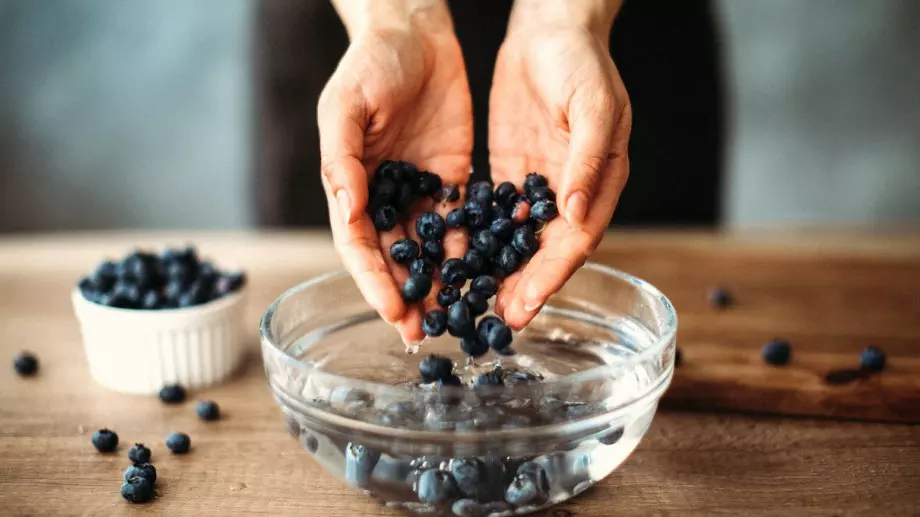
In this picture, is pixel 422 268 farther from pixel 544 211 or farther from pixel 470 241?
pixel 544 211

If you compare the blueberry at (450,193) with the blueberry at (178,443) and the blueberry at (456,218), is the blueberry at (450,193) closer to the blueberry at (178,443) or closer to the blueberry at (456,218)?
the blueberry at (456,218)

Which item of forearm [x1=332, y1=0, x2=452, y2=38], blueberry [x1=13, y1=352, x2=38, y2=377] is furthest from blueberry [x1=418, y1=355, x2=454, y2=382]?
blueberry [x1=13, y1=352, x2=38, y2=377]

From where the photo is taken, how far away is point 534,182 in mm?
1456

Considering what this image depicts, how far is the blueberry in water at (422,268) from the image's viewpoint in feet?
4.31

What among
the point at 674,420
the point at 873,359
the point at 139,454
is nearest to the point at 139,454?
the point at 139,454

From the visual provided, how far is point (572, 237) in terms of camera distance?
1.29 m

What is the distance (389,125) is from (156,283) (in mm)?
599

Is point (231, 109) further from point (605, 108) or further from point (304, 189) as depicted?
point (605, 108)

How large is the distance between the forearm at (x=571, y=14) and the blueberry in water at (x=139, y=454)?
1100 millimetres

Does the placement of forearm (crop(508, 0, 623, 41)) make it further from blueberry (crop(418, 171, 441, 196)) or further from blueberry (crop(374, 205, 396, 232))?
blueberry (crop(374, 205, 396, 232))

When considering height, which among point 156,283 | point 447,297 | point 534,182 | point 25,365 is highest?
point 534,182

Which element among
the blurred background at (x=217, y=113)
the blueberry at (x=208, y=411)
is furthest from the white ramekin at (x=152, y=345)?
the blurred background at (x=217, y=113)

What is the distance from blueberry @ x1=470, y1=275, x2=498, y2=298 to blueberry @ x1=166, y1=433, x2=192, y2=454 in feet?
1.78

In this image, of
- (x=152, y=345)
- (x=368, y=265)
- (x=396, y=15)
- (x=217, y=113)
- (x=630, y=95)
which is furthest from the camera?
(x=217, y=113)
